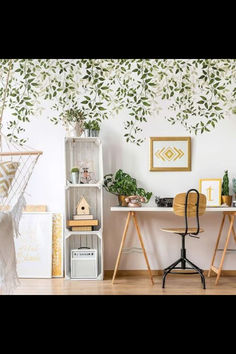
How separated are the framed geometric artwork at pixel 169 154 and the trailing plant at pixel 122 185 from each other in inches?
11.5

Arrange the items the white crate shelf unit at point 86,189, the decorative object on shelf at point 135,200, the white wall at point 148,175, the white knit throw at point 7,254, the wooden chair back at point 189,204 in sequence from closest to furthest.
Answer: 1. the white knit throw at point 7,254
2. the wooden chair back at point 189,204
3. the decorative object on shelf at point 135,200
4. the white crate shelf unit at point 86,189
5. the white wall at point 148,175

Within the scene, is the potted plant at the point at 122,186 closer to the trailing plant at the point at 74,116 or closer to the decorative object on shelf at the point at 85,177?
the decorative object on shelf at the point at 85,177

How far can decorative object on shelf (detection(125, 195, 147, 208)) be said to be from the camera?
4806 millimetres

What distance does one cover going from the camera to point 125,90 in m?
5.17

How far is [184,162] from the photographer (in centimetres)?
515

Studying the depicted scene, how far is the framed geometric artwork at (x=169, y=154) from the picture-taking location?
16.9 ft

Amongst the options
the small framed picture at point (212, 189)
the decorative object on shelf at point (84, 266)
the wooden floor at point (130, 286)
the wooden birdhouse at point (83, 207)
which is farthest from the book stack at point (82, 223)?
the small framed picture at point (212, 189)

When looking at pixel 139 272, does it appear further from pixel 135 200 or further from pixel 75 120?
pixel 75 120

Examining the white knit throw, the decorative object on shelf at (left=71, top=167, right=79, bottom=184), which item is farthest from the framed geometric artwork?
the white knit throw

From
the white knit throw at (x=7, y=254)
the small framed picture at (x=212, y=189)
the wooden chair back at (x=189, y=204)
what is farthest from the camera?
the small framed picture at (x=212, y=189)

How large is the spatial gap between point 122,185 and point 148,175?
0.37 m

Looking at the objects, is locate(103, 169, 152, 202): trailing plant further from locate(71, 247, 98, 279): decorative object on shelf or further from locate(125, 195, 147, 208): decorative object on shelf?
locate(71, 247, 98, 279): decorative object on shelf

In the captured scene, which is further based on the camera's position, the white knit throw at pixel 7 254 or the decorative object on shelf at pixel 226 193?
the decorative object on shelf at pixel 226 193
